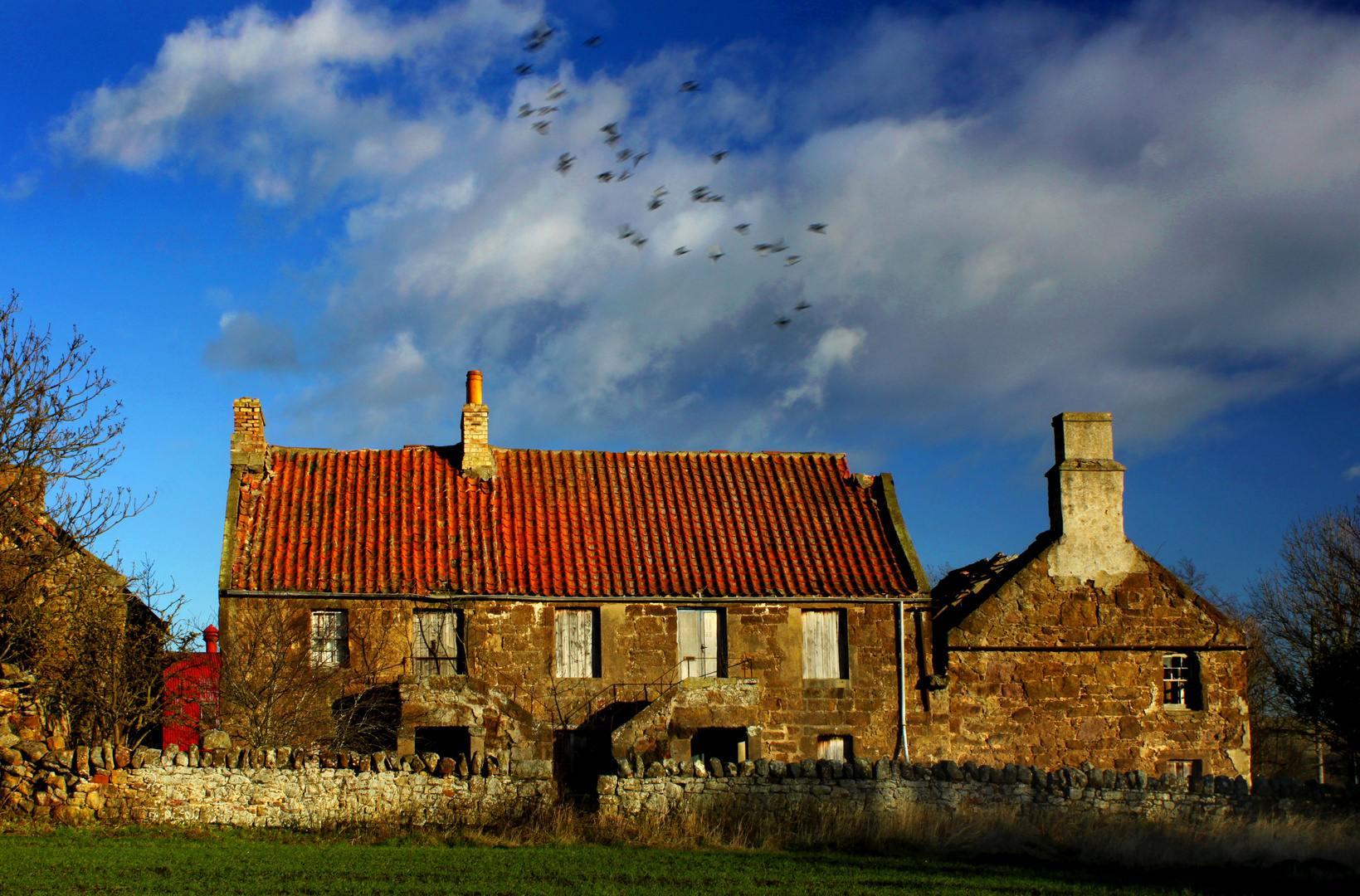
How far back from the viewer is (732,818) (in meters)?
15.9

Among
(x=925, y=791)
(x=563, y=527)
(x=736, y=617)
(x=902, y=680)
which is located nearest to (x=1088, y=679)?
(x=902, y=680)

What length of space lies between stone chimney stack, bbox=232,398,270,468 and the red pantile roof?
339 mm

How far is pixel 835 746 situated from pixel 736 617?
3073 millimetres

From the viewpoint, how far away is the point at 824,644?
2192 centimetres

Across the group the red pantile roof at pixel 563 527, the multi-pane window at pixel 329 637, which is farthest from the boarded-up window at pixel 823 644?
the multi-pane window at pixel 329 637

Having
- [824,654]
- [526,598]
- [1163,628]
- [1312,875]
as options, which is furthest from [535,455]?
[1312,875]

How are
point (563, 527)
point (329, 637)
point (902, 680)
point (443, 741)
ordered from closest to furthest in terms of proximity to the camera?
point (443, 741), point (329, 637), point (902, 680), point (563, 527)

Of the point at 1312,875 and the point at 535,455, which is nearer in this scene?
the point at 1312,875

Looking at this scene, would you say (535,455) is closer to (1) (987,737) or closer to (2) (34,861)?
(1) (987,737)

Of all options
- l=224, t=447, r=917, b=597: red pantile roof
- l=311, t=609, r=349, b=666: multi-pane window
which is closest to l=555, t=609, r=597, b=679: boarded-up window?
l=224, t=447, r=917, b=597: red pantile roof

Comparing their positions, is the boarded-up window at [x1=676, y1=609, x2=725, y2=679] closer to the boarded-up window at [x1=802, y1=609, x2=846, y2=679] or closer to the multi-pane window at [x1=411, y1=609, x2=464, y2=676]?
the boarded-up window at [x1=802, y1=609, x2=846, y2=679]

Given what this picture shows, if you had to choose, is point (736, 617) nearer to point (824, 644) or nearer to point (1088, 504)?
point (824, 644)

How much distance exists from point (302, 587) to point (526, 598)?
407 centimetres

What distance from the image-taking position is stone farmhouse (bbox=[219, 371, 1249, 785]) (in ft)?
67.7
